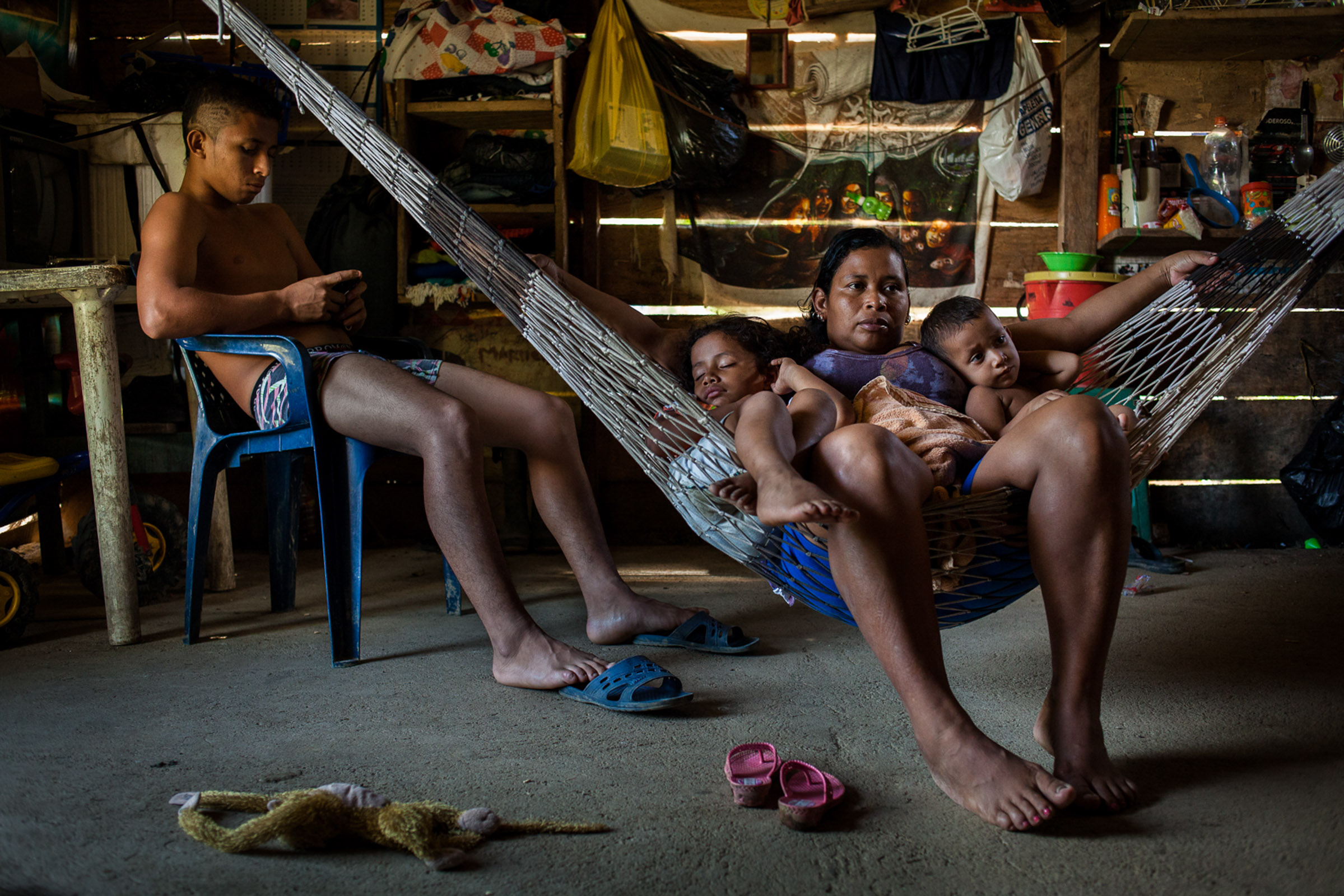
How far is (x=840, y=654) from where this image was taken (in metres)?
1.74

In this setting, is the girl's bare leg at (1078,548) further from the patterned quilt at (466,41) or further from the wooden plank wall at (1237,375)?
the patterned quilt at (466,41)

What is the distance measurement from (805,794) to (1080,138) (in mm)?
2699

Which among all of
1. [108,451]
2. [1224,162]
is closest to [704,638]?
[108,451]

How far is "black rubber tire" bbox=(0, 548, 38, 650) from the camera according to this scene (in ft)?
6.16

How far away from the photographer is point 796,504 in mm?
990

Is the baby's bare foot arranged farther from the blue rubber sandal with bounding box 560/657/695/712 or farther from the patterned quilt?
the patterned quilt

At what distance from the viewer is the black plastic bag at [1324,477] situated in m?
2.77

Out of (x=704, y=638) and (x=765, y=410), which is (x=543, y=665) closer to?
(x=704, y=638)

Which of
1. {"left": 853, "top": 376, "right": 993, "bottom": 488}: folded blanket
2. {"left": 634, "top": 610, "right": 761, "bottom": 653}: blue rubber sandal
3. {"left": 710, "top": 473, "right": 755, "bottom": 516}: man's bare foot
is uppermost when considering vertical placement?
{"left": 853, "top": 376, "right": 993, "bottom": 488}: folded blanket

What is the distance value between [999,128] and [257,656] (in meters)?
2.70

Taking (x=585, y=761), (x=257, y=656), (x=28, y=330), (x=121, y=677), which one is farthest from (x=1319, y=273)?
(x=28, y=330)

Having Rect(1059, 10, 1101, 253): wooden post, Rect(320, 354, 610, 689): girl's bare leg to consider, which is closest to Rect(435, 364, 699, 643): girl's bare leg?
Rect(320, 354, 610, 689): girl's bare leg

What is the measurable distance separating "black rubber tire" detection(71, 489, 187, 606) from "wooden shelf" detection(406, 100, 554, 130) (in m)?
1.48

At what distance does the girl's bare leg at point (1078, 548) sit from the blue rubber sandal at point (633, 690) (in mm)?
540
